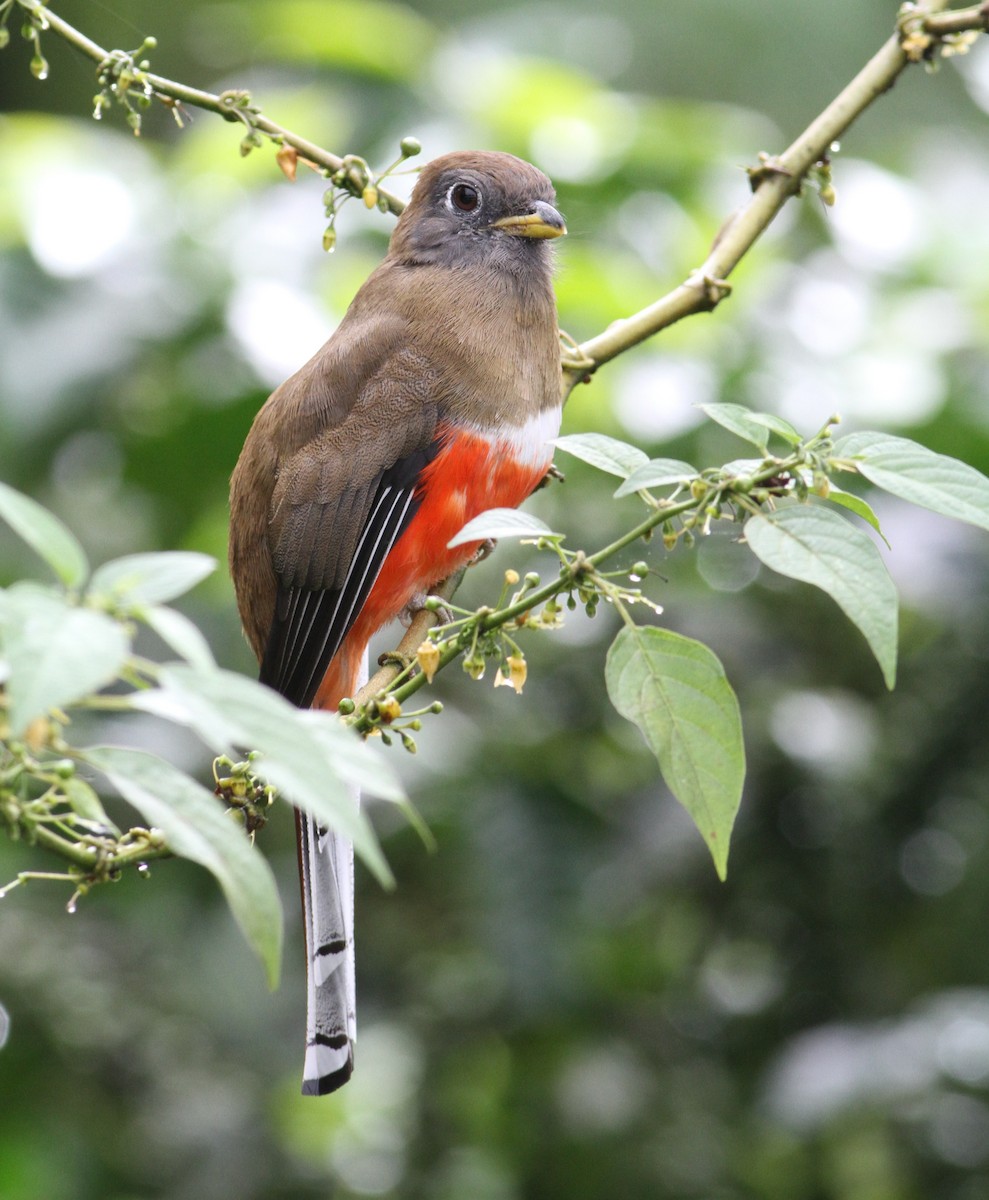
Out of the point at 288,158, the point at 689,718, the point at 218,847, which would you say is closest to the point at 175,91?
the point at 288,158

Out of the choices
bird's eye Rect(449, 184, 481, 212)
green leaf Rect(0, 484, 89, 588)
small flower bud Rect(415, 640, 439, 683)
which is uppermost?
green leaf Rect(0, 484, 89, 588)

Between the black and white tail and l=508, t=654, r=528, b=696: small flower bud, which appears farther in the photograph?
the black and white tail

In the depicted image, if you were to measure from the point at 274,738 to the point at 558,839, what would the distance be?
2.25 m

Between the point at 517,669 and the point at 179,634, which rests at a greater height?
the point at 179,634

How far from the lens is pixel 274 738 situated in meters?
0.90

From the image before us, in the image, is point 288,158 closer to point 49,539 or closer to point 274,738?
point 49,539

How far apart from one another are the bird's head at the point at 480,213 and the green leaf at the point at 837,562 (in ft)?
4.84

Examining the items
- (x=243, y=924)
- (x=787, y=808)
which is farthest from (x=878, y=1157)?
(x=243, y=924)

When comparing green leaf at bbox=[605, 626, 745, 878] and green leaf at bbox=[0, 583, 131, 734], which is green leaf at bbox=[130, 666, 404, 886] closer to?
green leaf at bbox=[0, 583, 131, 734]

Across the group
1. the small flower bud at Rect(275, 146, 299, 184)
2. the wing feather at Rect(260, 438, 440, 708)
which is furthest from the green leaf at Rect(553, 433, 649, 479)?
the wing feather at Rect(260, 438, 440, 708)

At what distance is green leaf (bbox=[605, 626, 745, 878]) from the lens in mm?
1323

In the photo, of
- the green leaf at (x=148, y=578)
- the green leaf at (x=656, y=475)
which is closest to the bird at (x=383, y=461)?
the green leaf at (x=656, y=475)

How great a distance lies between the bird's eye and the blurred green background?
1.35 ft

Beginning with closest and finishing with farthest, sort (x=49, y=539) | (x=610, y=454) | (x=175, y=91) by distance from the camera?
(x=49, y=539) < (x=610, y=454) < (x=175, y=91)
